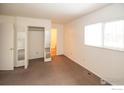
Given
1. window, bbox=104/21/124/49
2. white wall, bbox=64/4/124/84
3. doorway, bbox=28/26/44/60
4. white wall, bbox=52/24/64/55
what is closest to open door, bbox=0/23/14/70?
doorway, bbox=28/26/44/60

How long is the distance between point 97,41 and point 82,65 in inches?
64.7

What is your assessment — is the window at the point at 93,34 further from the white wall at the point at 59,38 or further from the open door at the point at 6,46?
the white wall at the point at 59,38

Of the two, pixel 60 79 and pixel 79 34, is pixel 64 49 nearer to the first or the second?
pixel 79 34

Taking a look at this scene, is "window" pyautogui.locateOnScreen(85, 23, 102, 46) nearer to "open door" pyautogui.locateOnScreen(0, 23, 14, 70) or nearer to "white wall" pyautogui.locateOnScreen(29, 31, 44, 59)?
"open door" pyautogui.locateOnScreen(0, 23, 14, 70)

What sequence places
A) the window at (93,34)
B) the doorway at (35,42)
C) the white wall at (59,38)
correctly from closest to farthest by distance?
the window at (93,34), the doorway at (35,42), the white wall at (59,38)

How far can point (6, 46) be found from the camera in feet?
14.9

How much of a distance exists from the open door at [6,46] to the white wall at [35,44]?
2179 millimetres

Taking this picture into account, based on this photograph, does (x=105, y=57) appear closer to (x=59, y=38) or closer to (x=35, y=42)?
(x=35, y=42)

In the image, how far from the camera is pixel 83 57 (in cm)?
496

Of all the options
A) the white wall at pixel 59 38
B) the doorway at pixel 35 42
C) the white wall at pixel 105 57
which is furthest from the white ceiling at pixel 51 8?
the white wall at pixel 59 38

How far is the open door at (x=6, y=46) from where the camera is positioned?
4474 mm

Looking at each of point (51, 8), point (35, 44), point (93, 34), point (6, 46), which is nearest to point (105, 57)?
point (93, 34)

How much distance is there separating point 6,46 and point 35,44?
2.56m
